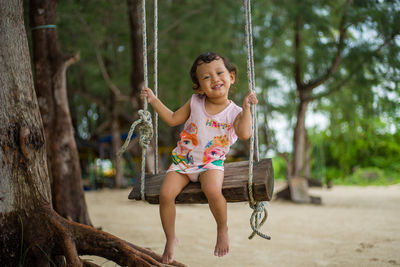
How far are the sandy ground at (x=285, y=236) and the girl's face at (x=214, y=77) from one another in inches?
34.7

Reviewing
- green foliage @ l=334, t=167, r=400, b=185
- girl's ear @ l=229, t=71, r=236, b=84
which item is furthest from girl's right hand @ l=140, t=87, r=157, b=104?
green foliage @ l=334, t=167, r=400, b=185

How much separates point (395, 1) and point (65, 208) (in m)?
6.43

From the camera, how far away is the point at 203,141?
8.12 feet

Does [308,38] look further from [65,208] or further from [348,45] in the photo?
[65,208]

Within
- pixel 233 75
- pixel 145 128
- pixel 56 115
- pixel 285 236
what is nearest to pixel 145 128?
pixel 145 128

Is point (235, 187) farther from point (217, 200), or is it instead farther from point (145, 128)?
point (145, 128)

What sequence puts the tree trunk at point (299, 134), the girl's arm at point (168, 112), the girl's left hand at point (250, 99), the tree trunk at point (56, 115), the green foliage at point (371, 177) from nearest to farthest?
the girl's left hand at point (250, 99) < the girl's arm at point (168, 112) < the tree trunk at point (56, 115) < the tree trunk at point (299, 134) < the green foliage at point (371, 177)

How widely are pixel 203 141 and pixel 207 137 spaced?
0.12ft

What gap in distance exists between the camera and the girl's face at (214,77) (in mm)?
2461

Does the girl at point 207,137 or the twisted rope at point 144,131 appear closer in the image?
the girl at point 207,137

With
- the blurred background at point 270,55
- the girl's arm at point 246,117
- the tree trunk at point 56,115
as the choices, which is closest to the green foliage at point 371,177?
the blurred background at point 270,55

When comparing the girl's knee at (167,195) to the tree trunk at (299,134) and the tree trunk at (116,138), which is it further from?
the tree trunk at (116,138)

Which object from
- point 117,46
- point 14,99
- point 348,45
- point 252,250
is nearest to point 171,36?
point 117,46

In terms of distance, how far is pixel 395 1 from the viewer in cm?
690
